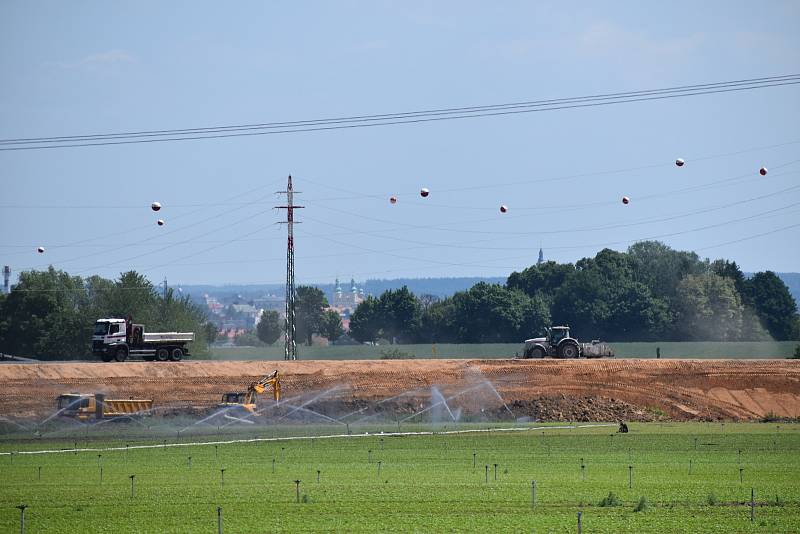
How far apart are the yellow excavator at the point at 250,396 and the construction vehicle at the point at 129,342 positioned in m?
16.1

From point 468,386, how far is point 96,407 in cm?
2713

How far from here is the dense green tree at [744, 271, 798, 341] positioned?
172m

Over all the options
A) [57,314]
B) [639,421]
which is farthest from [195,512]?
[57,314]

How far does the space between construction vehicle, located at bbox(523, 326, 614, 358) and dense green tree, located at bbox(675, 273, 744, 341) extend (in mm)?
72191

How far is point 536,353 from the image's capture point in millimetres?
97875

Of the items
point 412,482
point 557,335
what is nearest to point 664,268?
point 557,335

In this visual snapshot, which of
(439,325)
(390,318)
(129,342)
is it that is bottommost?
(129,342)

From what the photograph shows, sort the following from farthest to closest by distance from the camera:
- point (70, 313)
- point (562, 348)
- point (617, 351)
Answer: point (70, 313), point (617, 351), point (562, 348)

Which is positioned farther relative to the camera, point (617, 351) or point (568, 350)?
point (617, 351)

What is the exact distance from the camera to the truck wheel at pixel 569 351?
96588 mm

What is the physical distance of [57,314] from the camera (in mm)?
137625

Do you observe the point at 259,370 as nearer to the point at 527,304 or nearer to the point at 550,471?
the point at 550,471

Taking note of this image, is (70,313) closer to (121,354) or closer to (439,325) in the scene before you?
(121,354)

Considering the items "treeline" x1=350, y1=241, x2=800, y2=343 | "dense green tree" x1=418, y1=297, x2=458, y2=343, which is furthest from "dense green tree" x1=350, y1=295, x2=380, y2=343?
"dense green tree" x1=418, y1=297, x2=458, y2=343
